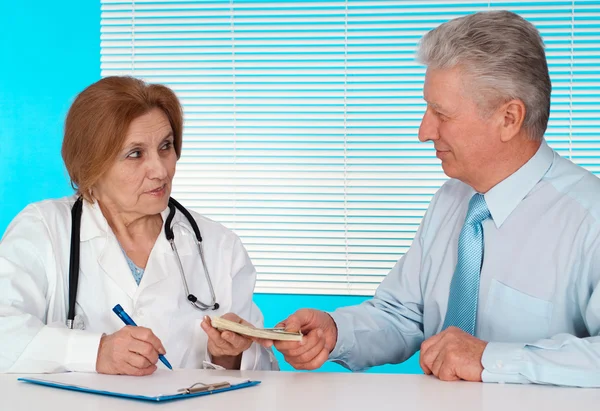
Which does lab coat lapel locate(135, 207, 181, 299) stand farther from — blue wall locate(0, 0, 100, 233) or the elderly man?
blue wall locate(0, 0, 100, 233)

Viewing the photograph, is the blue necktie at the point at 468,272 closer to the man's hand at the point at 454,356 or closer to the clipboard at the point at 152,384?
the man's hand at the point at 454,356

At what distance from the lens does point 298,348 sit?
2037mm

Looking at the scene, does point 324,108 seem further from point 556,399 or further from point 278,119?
point 556,399

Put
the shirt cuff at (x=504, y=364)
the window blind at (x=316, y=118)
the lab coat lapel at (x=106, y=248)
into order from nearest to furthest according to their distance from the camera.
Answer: the shirt cuff at (x=504, y=364) → the lab coat lapel at (x=106, y=248) → the window blind at (x=316, y=118)

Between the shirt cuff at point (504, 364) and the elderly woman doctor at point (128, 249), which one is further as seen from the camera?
the elderly woman doctor at point (128, 249)

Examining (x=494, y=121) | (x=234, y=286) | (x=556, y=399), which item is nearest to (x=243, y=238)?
(x=234, y=286)

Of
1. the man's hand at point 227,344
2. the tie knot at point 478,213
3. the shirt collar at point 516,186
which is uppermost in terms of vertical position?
the shirt collar at point 516,186

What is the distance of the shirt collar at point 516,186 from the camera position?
84.0 inches

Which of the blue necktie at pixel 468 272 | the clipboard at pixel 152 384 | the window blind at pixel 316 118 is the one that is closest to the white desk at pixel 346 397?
the clipboard at pixel 152 384

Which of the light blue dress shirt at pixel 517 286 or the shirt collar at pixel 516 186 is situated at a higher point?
the shirt collar at pixel 516 186

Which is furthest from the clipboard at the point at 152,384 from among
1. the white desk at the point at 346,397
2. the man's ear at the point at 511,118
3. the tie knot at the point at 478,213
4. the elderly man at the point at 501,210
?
the man's ear at the point at 511,118

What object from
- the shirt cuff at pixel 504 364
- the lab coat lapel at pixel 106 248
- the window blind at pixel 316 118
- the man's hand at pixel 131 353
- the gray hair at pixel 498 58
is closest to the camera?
the shirt cuff at pixel 504 364

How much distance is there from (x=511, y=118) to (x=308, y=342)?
78cm

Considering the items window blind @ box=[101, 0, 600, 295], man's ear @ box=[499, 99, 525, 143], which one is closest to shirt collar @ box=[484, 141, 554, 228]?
man's ear @ box=[499, 99, 525, 143]
